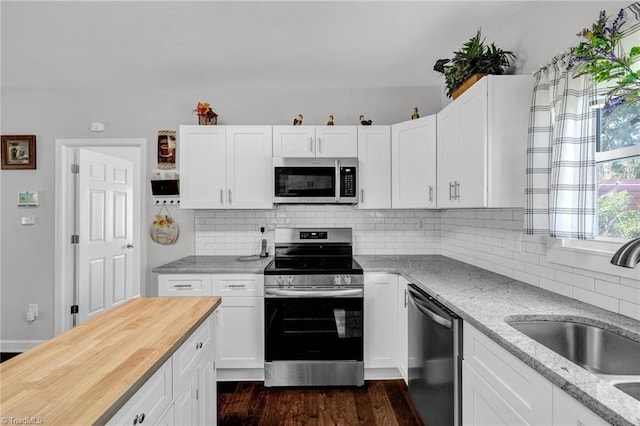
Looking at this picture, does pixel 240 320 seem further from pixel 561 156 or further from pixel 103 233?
pixel 561 156

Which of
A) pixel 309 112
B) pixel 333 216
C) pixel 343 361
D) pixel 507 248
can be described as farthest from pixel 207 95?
pixel 507 248

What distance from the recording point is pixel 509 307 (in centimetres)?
150

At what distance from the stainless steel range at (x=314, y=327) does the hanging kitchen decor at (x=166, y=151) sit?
1572 mm

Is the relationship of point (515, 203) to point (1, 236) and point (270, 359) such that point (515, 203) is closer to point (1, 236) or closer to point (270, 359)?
point (270, 359)

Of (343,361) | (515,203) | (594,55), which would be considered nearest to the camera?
(594,55)

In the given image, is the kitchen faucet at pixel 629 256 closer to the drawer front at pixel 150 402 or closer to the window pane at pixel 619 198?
the window pane at pixel 619 198

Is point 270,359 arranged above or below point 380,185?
below

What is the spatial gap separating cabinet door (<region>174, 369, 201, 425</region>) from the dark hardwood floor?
888 millimetres

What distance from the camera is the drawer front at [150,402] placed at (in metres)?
0.88

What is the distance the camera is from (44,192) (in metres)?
3.27

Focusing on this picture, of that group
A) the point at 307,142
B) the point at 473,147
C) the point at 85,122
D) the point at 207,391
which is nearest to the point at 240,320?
the point at 207,391

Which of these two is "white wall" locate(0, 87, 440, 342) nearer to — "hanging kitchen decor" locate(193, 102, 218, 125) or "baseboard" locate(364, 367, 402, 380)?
"hanging kitchen decor" locate(193, 102, 218, 125)

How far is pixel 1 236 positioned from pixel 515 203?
4452 millimetres

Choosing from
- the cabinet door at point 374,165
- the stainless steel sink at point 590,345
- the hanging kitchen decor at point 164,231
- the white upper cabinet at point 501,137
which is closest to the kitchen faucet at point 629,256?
the stainless steel sink at point 590,345
